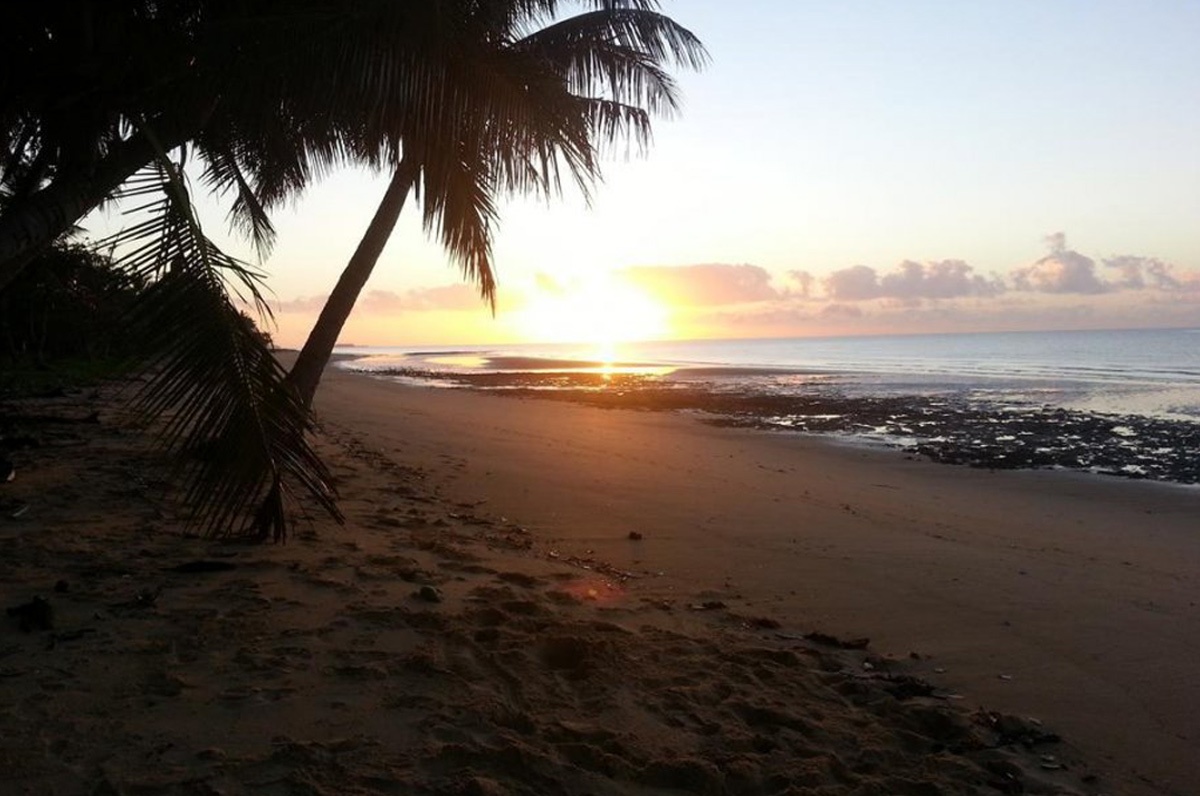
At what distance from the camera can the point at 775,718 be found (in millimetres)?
3771

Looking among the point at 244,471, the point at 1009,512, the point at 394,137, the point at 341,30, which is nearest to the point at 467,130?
the point at 394,137

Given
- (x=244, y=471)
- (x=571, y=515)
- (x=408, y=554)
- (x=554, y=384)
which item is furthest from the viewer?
(x=554, y=384)

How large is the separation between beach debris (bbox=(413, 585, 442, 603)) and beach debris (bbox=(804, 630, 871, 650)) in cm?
221

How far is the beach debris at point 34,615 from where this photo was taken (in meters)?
4.10

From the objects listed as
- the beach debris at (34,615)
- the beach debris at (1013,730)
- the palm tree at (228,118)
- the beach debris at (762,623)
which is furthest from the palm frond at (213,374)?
the beach debris at (1013,730)

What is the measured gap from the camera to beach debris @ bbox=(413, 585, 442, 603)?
5.01m

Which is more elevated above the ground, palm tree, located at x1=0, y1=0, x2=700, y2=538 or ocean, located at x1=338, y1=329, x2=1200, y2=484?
palm tree, located at x1=0, y1=0, x2=700, y2=538

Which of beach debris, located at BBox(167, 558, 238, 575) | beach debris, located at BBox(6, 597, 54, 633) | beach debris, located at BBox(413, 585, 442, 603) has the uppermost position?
beach debris, located at BBox(6, 597, 54, 633)

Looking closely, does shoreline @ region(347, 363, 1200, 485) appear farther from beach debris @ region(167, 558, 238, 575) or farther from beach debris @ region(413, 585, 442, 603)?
beach debris @ region(167, 558, 238, 575)

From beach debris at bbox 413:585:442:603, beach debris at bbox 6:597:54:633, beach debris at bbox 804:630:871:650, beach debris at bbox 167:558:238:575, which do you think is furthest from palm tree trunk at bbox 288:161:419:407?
beach debris at bbox 804:630:871:650

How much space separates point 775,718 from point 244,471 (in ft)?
9.21

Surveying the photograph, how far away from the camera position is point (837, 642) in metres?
4.91

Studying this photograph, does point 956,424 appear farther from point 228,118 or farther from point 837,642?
point 228,118

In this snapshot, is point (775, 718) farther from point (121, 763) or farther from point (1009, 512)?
point (1009, 512)
